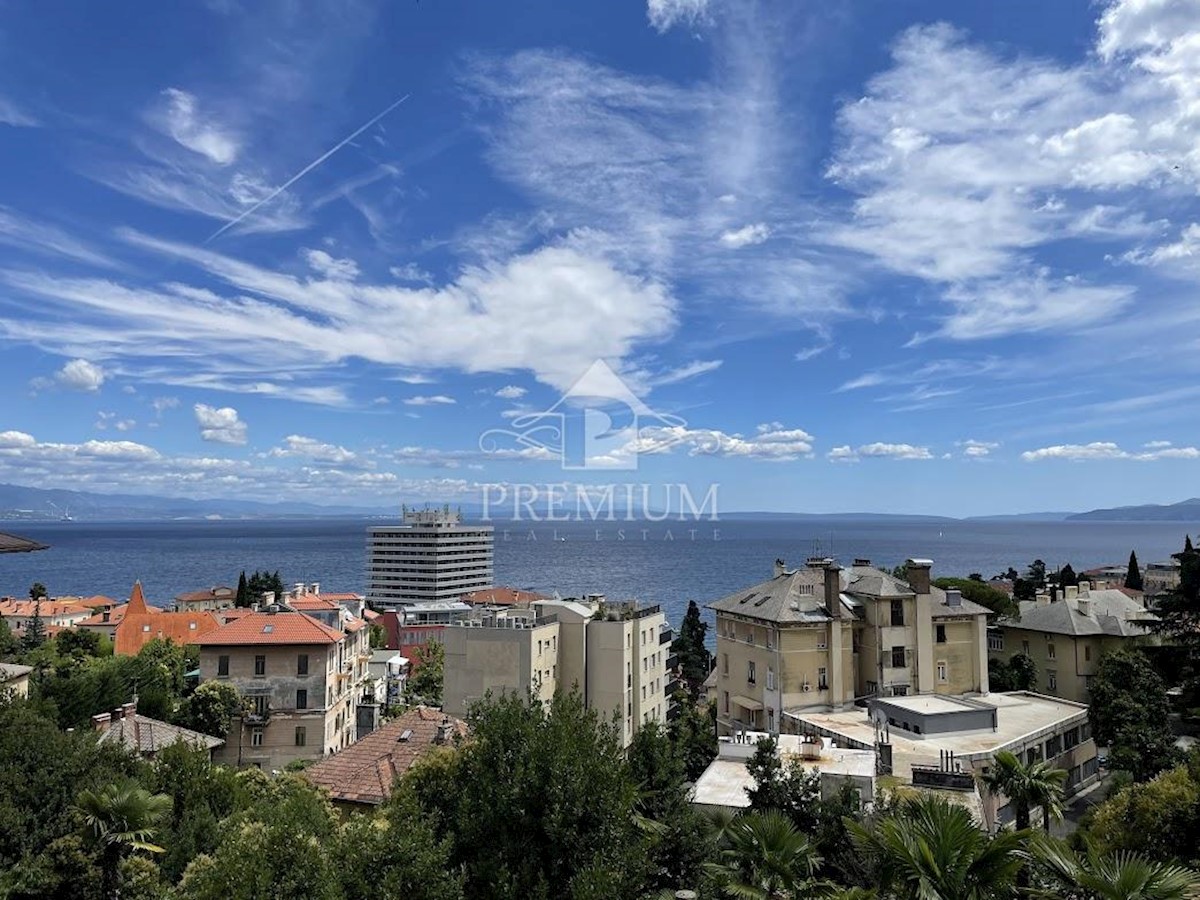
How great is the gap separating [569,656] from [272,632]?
16.7 metres

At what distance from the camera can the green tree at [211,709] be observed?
41.1m

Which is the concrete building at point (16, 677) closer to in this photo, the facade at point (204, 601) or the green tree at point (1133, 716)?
the green tree at point (1133, 716)

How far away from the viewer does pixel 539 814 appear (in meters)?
13.4

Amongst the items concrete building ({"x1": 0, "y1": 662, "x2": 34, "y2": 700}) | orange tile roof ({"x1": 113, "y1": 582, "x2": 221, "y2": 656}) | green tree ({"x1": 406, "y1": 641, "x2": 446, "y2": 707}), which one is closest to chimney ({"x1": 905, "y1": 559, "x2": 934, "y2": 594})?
green tree ({"x1": 406, "y1": 641, "x2": 446, "y2": 707})

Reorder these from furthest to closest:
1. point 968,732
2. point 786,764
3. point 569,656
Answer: point 569,656 → point 968,732 → point 786,764

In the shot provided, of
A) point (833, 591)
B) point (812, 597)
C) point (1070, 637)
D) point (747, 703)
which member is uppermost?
point (833, 591)

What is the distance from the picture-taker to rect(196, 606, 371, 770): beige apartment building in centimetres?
4294

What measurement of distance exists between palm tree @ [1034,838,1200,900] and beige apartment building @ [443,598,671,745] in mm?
32667

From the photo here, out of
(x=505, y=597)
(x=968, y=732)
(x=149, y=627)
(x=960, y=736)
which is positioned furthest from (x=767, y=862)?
(x=505, y=597)

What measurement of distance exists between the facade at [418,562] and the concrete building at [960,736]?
148 m

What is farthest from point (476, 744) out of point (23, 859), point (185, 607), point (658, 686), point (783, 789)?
point (185, 607)

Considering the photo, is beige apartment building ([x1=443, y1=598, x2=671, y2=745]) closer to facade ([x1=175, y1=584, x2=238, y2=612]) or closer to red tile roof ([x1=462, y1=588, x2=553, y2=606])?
red tile roof ([x1=462, y1=588, x2=553, y2=606])

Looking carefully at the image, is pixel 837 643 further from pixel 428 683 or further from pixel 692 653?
pixel 692 653

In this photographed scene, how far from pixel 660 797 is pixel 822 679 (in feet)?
73.4
